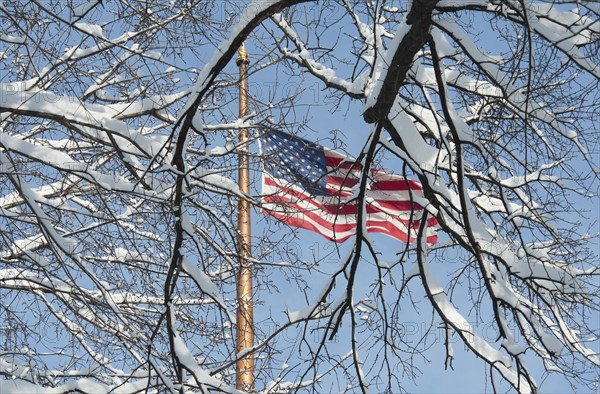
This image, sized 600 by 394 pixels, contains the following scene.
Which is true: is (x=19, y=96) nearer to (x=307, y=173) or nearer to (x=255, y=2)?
(x=255, y=2)

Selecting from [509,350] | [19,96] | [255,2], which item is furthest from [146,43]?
[509,350]

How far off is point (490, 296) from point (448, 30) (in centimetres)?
133

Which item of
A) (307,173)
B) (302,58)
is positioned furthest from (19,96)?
(302,58)

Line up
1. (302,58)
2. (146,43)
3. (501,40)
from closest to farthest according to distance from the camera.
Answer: (501,40)
(146,43)
(302,58)

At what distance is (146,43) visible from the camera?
6328 mm

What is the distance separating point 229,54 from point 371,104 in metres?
0.71

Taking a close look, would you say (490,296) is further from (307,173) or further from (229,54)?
(307,173)

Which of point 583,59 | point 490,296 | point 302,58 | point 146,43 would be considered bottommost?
point 490,296

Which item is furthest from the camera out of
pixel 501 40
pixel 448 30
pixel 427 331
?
pixel 427 331

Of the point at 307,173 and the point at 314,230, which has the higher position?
the point at 314,230

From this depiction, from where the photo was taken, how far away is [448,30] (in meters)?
3.94

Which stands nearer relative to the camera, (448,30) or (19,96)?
(448,30)

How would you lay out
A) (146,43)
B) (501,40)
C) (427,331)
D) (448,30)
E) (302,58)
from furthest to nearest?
(302,58), (146,43), (427,331), (501,40), (448,30)

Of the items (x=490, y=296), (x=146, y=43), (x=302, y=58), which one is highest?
(x=302, y=58)
